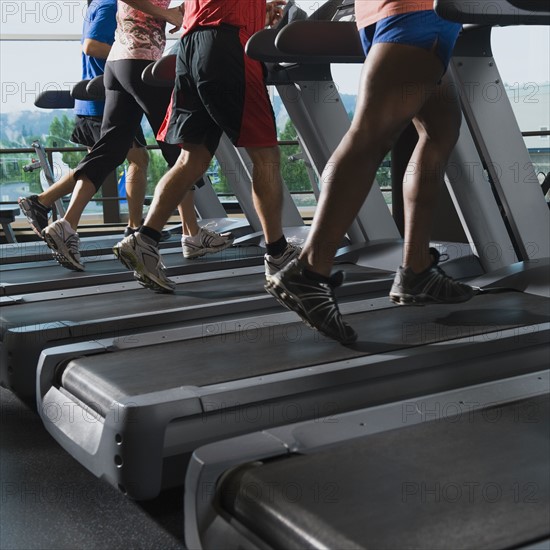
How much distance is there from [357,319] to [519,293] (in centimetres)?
59

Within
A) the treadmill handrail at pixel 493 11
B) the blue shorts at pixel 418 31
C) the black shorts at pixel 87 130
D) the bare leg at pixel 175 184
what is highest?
the treadmill handrail at pixel 493 11

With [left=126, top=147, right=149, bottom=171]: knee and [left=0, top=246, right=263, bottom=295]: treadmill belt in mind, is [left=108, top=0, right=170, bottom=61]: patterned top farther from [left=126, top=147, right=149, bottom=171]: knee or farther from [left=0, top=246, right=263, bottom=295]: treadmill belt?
[left=0, top=246, right=263, bottom=295]: treadmill belt

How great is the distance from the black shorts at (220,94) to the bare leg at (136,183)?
1110mm

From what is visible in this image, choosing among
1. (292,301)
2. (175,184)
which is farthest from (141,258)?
(292,301)

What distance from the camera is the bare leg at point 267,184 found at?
260cm

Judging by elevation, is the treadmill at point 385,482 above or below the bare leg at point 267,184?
below

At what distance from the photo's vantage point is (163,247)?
429 cm

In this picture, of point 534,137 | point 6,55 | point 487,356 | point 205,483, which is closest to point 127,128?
point 487,356

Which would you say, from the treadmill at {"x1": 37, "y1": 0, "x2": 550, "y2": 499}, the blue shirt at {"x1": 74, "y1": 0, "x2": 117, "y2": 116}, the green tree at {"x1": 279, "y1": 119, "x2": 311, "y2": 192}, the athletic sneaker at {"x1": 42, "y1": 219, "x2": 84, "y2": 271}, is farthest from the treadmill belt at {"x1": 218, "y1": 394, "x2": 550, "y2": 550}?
the green tree at {"x1": 279, "y1": 119, "x2": 311, "y2": 192}

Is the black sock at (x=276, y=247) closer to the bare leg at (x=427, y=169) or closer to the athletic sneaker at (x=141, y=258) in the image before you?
the athletic sneaker at (x=141, y=258)

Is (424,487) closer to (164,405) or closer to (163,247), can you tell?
(164,405)

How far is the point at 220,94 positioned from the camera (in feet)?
8.38

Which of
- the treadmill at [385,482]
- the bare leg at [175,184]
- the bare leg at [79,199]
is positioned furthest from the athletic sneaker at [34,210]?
the treadmill at [385,482]

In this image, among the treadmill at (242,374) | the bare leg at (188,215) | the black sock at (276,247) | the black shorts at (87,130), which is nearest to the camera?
the treadmill at (242,374)
